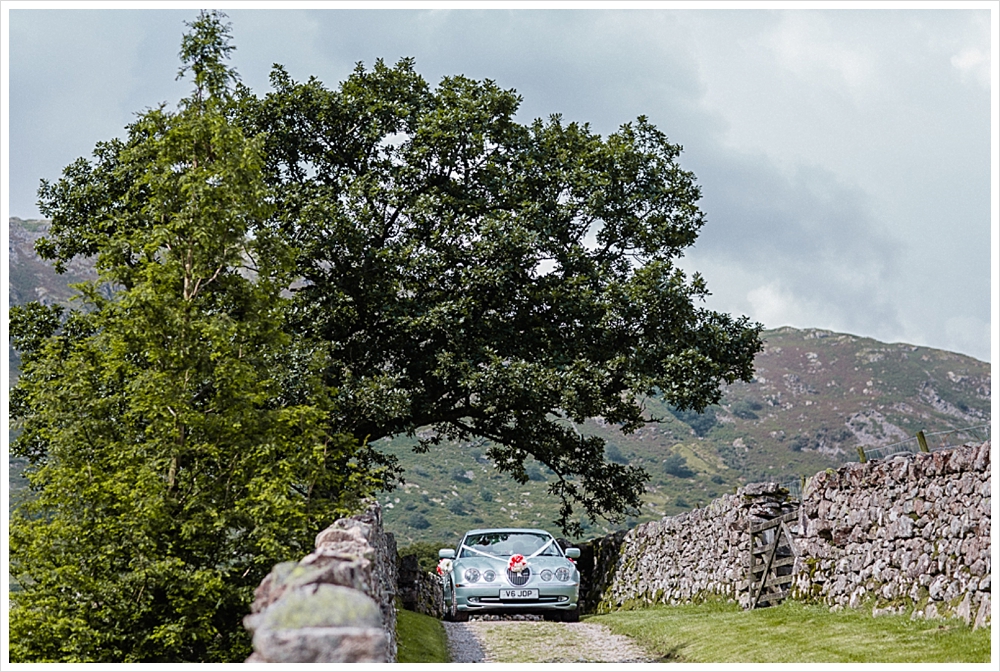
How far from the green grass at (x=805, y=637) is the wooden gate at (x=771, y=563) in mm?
490

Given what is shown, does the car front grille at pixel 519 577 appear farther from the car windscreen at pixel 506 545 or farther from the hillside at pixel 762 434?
the hillside at pixel 762 434

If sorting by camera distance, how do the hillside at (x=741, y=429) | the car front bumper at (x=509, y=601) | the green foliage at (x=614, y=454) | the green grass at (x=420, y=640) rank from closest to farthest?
1. the green grass at (x=420, y=640)
2. the car front bumper at (x=509, y=601)
3. the hillside at (x=741, y=429)
4. the green foliage at (x=614, y=454)

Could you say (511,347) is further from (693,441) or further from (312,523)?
(693,441)

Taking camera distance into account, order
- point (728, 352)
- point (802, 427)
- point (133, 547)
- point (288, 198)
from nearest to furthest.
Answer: point (133, 547), point (288, 198), point (728, 352), point (802, 427)

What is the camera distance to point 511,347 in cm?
2086

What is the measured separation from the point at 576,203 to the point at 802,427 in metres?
129

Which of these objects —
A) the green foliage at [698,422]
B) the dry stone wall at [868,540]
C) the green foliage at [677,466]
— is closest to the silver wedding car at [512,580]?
the dry stone wall at [868,540]

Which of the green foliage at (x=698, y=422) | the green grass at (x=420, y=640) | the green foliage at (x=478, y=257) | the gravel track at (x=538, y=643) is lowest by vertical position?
the gravel track at (x=538, y=643)

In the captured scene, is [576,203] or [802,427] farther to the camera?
Answer: [802,427]

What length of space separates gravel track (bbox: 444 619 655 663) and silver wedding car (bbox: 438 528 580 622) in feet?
1.09

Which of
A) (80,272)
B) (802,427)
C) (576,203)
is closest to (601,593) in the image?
(576,203)

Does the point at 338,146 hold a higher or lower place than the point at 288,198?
higher

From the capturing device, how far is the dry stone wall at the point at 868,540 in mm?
11383

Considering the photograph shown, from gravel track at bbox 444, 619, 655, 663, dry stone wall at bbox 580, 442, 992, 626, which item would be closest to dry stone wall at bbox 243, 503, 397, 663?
gravel track at bbox 444, 619, 655, 663
